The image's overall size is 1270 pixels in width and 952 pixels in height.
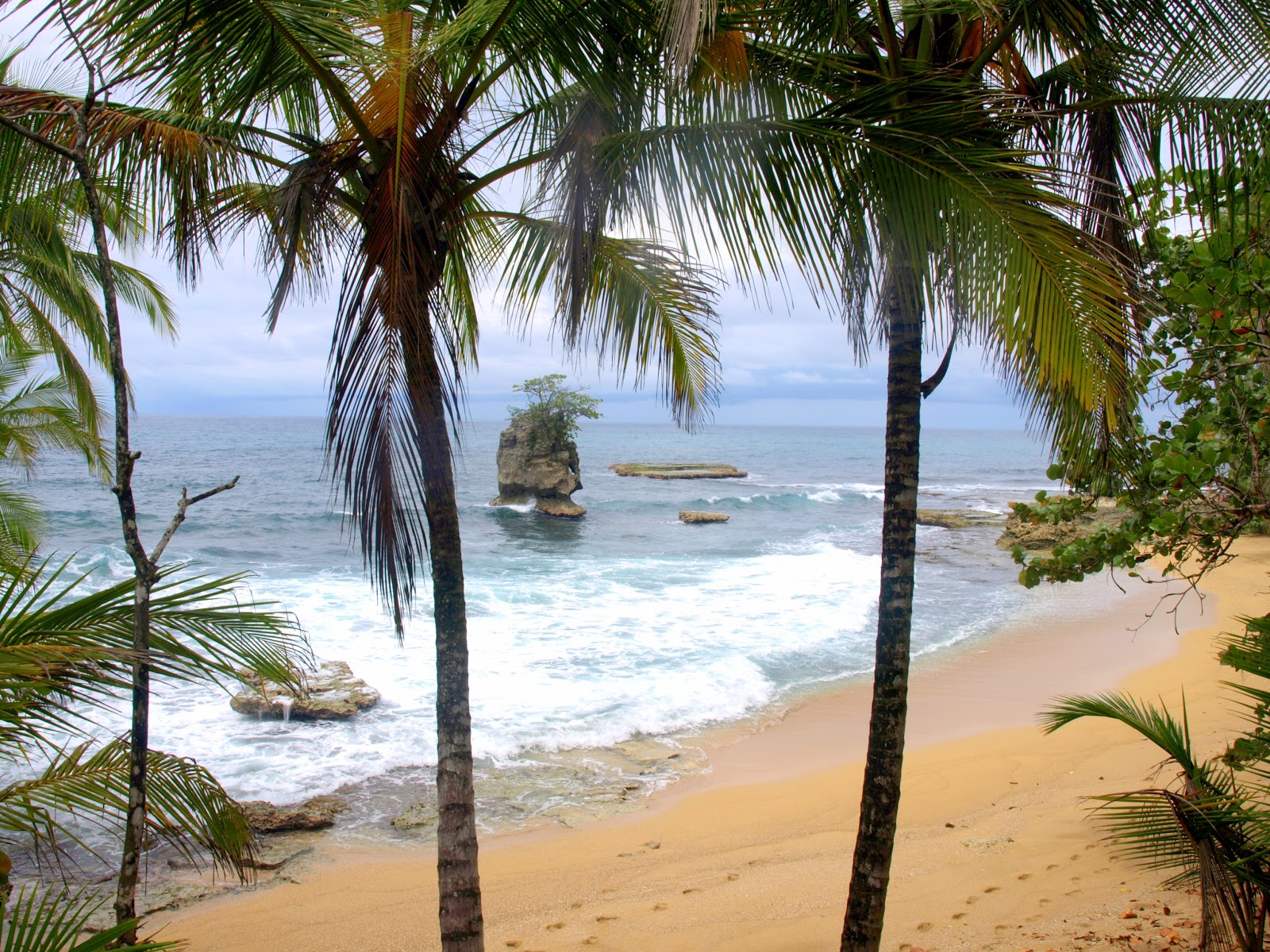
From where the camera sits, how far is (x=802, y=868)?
7.16 m

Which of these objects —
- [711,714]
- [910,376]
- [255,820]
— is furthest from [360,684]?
[910,376]

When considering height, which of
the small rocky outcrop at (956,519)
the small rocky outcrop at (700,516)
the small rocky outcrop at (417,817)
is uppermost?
the small rocky outcrop at (956,519)

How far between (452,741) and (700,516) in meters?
30.8

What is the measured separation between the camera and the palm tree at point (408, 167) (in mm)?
3393

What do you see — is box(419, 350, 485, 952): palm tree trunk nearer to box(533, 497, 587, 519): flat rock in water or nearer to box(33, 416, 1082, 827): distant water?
box(33, 416, 1082, 827): distant water

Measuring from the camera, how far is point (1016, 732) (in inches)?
410

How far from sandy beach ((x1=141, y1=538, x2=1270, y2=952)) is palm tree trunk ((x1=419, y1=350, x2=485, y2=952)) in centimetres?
211

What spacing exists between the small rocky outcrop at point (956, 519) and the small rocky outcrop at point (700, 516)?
7.84 m

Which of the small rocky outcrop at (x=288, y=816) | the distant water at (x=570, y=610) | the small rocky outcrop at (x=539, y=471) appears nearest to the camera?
the small rocky outcrop at (x=288, y=816)

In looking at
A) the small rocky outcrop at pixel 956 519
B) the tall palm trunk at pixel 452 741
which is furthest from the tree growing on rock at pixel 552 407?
the tall palm trunk at pixel 452 741

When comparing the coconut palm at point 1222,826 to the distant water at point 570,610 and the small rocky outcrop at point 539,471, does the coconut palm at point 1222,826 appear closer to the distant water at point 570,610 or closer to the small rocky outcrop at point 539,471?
the distant water at point 570,610

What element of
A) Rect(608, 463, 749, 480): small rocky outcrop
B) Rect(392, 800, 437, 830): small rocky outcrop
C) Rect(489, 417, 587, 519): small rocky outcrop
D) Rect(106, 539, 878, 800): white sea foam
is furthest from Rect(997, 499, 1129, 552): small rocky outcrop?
Rect(608, 463, 749, 480): small rocky outcrop

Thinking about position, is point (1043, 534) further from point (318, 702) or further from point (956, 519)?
point (318, 702)

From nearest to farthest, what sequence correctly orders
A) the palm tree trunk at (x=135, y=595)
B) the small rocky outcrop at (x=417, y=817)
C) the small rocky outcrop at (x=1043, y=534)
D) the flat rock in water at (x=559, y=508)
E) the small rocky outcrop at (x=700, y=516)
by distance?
the palm tree trunk at (x=135, y=595) < the small rocky outcrop at (x=417, y=817) < the small rocky outcrop at (x=1043, y=534) < the small rocky outcrop at (x=700, y=516) < the flat rock in water at (x=559, y=508)
